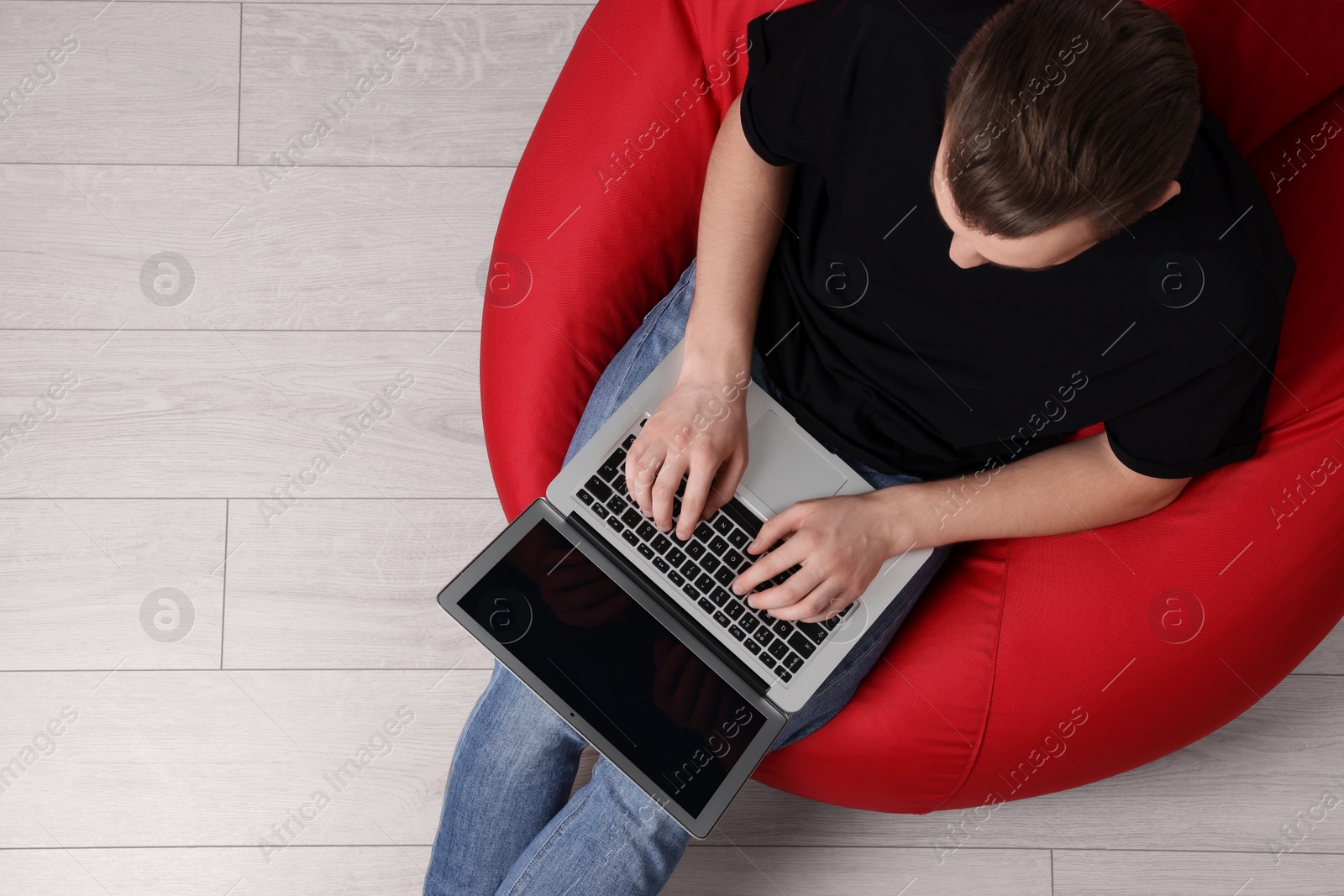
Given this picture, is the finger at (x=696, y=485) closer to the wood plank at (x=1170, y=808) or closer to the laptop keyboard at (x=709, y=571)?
the laptop keyboard at (x=709, y=571)

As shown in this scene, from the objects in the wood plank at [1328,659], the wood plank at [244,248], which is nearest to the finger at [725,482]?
the wood plank at [244,248]

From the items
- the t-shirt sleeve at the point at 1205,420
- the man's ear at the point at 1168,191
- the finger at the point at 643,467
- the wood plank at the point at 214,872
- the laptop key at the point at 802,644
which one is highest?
the man's ear at the point at 1168,191

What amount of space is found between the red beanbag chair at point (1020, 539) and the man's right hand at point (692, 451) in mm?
196

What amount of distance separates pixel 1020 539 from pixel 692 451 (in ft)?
1.42

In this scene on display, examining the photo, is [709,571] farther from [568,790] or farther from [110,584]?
[110,584]

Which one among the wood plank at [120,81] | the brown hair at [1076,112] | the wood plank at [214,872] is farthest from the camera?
the wood plank at [120,81]

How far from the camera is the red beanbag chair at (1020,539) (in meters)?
1.03

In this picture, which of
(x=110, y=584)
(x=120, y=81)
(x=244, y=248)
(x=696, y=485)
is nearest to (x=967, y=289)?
(x=696, y=485)

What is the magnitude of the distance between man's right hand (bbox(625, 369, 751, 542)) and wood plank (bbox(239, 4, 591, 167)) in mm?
779

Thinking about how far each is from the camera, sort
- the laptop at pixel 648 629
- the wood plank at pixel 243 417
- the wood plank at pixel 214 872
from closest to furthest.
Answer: the laptop at pixel 648 629, the wood plank at pixel 214 872, the wood plank at pixel 243 417

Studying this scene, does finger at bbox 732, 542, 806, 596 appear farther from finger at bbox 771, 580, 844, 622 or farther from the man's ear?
the man's ear

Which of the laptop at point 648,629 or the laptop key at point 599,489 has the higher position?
the laptop key at point 599,489

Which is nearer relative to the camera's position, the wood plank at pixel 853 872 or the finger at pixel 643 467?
the finger at pixel 643 467

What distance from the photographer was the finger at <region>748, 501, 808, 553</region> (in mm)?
1018
